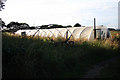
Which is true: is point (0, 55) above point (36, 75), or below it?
above

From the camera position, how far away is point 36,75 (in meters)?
5.23

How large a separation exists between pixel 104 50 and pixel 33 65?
21.1 ft

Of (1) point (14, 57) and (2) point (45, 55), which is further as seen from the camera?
(2) point (45, 55)

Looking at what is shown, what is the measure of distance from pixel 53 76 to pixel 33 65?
0.92m

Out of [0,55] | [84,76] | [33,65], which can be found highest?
[0,55]

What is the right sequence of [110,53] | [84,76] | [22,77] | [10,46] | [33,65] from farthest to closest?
1. [110,53]
2. [10,46]
3. [84,76]
4. [33,65]
5. [22,77]

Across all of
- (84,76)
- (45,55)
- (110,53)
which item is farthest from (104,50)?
(45,55)

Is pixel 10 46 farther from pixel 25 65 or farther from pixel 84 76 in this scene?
pixel 84 76

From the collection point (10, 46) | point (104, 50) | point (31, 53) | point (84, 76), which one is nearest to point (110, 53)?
point (104, 50)

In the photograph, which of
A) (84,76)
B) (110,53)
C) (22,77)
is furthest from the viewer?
(110,53)

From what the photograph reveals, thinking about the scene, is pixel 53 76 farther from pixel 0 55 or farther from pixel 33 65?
pixel 0 55

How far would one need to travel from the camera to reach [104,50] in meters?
10.2

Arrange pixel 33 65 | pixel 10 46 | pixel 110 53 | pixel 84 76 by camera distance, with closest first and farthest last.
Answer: pixel 33 65, pixel 84 76, pixel 10 46, pixel 110 53

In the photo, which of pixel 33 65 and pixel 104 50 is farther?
pixel 104 50
